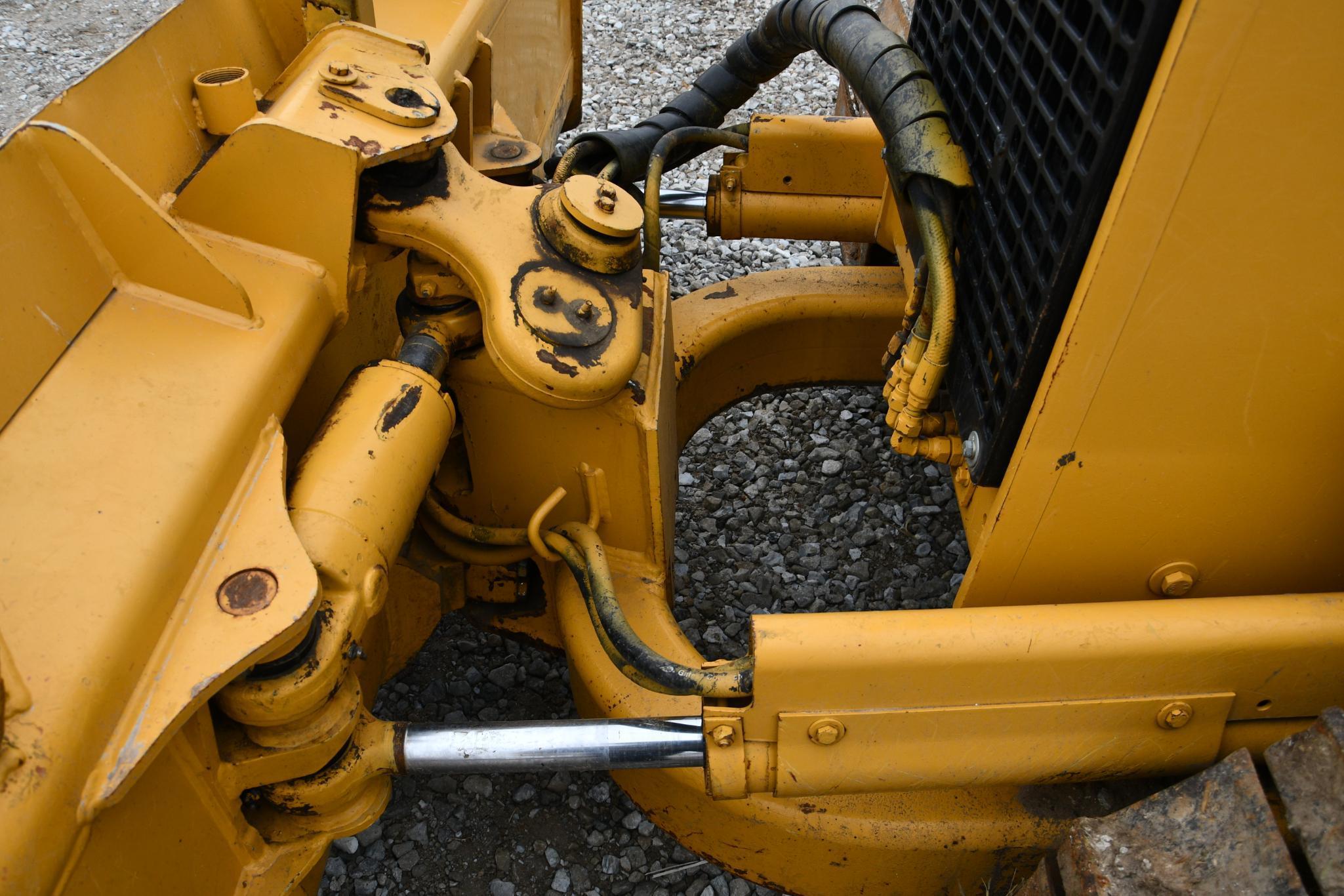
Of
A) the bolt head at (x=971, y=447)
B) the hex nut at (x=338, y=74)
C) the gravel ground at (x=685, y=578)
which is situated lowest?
the gravel ground at (x=685, y=578)

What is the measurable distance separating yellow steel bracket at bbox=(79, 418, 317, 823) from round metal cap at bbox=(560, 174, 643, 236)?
56cm

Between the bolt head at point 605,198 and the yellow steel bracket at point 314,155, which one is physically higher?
the yellow steel bracket at point 314,155

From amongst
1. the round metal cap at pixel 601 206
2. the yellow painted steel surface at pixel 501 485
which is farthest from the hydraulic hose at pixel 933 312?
the round metal cap at pixel 601 206

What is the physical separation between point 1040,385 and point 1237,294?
0.73 feet

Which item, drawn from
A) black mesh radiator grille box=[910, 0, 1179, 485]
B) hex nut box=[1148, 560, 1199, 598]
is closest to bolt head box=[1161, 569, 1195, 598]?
hex nut box=[1148, 560, 1199, 598]

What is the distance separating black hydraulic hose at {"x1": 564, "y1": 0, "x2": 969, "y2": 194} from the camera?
158 centimetres

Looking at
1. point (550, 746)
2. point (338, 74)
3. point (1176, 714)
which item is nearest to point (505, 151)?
point (338, 74)

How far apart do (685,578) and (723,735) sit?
1.08 m

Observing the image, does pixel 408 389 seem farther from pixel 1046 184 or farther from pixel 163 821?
pixel 1046 184

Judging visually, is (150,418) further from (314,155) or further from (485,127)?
(485,127)

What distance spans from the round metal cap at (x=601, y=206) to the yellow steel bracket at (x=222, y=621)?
0.56 metres

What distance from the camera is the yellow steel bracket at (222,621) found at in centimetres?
93

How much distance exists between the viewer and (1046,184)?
1235mm

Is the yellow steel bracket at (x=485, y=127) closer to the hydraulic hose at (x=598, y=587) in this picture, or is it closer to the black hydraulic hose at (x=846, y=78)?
the black hydraulic hose at (x=846, y=78)
